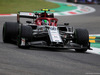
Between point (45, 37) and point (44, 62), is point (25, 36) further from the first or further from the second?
point (44, 62)

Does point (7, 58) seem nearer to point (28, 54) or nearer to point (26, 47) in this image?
point (28, 54)

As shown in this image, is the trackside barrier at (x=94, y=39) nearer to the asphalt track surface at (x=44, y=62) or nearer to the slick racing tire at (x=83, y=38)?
the slick racing tire at (x=83, y=38)

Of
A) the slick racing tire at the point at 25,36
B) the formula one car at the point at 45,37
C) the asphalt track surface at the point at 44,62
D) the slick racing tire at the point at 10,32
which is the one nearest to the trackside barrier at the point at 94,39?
the formula one car at the point at 45,37

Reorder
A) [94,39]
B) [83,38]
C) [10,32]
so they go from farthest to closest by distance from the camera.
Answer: [94,39]
[10,32]
[83,38]

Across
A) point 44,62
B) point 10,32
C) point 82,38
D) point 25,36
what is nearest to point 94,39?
point 82,38

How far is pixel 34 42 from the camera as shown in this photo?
36.8ft

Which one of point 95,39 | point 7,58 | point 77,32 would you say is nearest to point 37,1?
point 95,39

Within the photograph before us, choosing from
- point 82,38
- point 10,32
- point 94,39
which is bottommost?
point 94,39

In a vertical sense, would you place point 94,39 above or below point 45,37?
below

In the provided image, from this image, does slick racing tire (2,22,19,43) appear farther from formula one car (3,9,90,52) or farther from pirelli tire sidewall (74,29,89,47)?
pirelli tire sidewall (74,29,89,47)

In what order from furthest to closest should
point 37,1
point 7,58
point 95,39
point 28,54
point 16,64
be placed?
point 37,1
point 95,39
point 28,54
point 7,58
point 16,64

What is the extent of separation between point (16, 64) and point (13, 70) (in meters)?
0.68

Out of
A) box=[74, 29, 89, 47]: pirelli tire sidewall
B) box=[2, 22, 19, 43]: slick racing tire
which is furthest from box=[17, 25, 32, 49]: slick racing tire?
box=[74, 29, 89, 47]: pirelli tire sidewall

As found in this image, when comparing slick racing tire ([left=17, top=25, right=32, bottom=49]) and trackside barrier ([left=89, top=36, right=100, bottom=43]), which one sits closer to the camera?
slick racing tire ([left=17, top=25, right=32, bottom=49])
